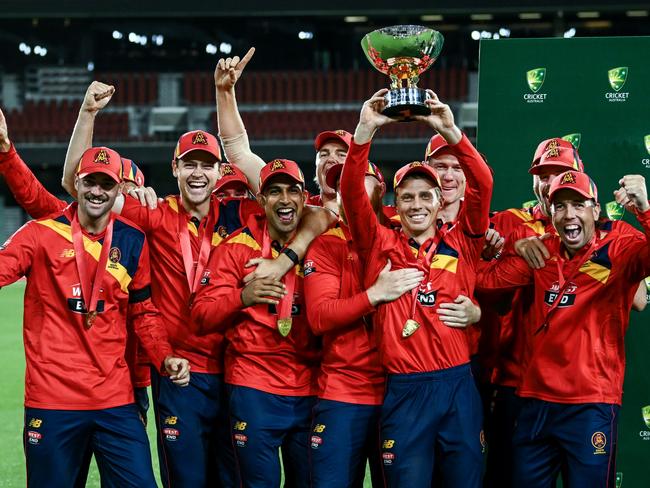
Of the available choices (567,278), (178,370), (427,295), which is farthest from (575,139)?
(178,370)

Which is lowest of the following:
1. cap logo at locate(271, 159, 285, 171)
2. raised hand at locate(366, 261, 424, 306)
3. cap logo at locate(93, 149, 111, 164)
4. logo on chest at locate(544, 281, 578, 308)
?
logo on chest at locate(544, 281, 578, 308)

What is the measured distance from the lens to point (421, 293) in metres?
4.47

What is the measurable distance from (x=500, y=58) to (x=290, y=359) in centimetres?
233

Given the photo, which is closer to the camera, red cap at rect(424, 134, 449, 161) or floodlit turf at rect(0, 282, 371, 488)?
red cap at rect(424, 134, 449, 161)

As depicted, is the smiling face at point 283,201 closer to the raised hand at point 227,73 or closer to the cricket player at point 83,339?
the cricket player at point 83,339

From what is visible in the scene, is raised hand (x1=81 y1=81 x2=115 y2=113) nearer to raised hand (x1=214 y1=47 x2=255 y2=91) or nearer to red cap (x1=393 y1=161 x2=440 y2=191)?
raised hand (x1=214 y1=47 x2=255 y2=91)

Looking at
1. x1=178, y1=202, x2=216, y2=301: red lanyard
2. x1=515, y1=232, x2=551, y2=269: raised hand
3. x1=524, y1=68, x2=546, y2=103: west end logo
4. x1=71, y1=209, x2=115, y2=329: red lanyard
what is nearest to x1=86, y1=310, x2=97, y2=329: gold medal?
x1=71, y1=209, x2=115, y2=329: red lanyard

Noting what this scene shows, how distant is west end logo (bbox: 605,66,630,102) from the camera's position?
5613mm

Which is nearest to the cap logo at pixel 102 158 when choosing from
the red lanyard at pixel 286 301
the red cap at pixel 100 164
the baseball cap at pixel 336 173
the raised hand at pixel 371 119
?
the red cap at pixel 100 164

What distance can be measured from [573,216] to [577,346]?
0.62 m

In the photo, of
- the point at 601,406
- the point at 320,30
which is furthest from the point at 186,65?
the point at 601,406

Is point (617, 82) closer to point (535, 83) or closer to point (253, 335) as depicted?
point (535, 83)

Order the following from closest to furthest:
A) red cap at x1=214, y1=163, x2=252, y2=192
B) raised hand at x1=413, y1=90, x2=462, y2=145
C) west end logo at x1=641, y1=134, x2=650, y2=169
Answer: raised hand at x1=413, y1=90, x2=462, y2=145, west end logo at x1=641, y1=134, x2=650, y2=169, red cap at x1=214, y1=163, x2=252, y2=192

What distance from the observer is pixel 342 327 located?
178 inches
